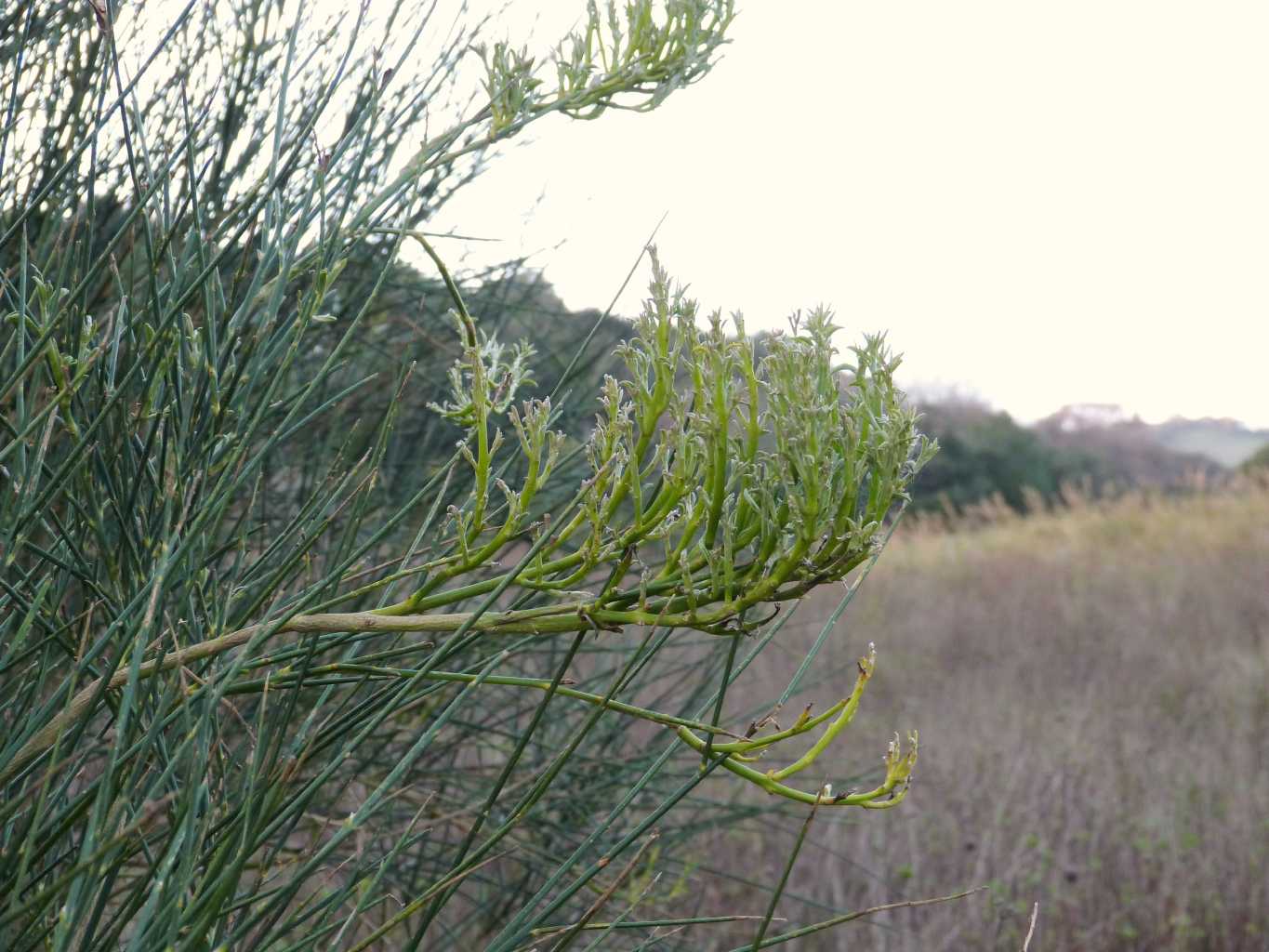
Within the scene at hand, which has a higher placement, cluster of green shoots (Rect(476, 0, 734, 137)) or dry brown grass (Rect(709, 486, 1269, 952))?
cluster of green shoots (Rect(476, 0, 734, 137))

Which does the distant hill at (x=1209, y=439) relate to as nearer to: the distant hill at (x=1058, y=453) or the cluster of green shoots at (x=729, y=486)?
the distant hill at (x=1058, y=453)

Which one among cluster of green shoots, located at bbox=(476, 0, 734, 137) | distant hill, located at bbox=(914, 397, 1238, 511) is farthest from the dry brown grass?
distant hill, located at bbox=(914, 397, 1238, 511)

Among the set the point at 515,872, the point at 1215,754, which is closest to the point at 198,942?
the point at 515,872

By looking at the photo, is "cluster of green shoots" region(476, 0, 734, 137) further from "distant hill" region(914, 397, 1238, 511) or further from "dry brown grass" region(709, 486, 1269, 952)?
"distant hill" region(914, 397, 1238, 511)

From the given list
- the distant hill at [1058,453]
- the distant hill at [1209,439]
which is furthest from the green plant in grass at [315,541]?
the distant hill at [1209,439]

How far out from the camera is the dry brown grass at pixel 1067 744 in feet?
14.1

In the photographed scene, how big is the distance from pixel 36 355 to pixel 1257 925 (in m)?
4.62

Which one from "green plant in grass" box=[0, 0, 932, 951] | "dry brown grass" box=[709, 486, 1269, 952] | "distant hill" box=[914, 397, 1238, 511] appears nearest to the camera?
"green plant in grass" box=[0, 0, 932, 951]

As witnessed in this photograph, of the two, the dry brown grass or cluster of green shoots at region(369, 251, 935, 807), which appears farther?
the dry brown grass

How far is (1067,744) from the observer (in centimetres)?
579

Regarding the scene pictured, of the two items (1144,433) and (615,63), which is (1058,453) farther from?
(615,63)

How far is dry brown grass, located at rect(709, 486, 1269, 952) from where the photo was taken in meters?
4.31

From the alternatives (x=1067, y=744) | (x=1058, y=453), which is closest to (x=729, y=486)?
(x=1067, y=744)

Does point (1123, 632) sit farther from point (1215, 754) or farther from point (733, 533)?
point (733, 533)
